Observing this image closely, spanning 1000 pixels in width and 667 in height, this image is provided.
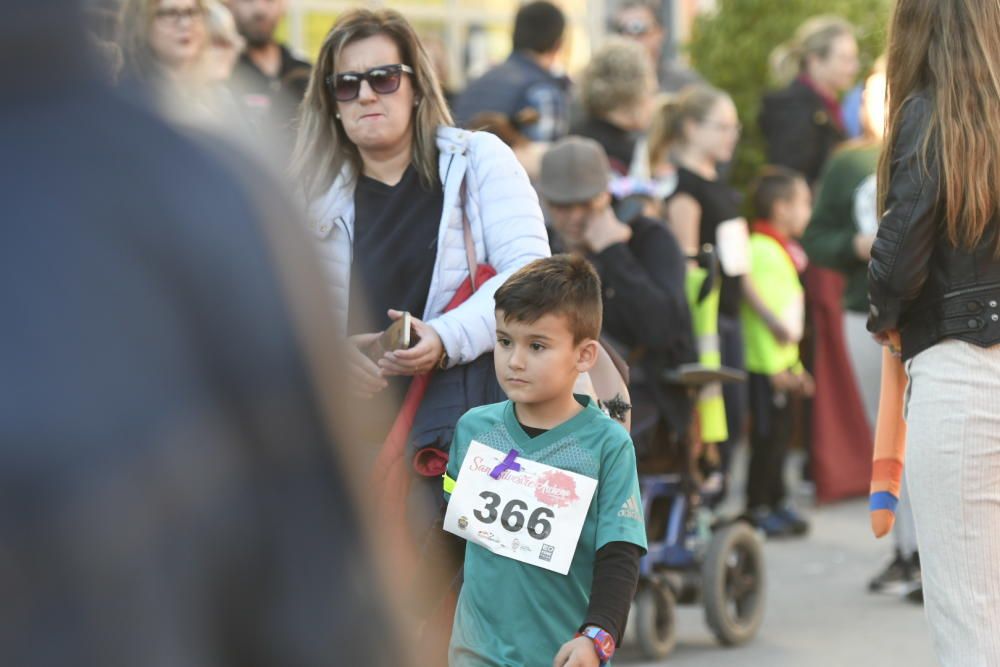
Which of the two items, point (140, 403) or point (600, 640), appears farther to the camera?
point (600, 640)

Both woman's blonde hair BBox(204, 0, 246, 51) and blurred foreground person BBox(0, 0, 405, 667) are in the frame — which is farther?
woman's blonde hair BBox(204, 0, 246, 51)

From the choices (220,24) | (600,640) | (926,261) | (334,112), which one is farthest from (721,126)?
(600,640)

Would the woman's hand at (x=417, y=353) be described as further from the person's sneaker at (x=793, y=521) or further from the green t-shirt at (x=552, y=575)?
the person's sneaker at (x=793, y=521)

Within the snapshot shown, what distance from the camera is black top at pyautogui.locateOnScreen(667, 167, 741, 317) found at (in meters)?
8.41

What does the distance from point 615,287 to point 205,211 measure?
17.0 feet

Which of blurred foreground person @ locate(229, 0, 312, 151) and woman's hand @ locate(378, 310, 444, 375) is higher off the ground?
blurred foreground person @ locate(229, 0, 312, 151)

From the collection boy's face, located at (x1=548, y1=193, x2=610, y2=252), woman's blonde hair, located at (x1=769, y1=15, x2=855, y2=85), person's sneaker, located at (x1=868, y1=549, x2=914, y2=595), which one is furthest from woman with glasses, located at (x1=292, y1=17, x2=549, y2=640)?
woman's blonde hair, located at (x1=769, y1=15, x2=855, y2=85)

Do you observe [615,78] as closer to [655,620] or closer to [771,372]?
[771,372]

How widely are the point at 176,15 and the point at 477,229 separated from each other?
2.20 metres

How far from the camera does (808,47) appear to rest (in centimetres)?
1060

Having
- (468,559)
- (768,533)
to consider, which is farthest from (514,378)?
(768,533)

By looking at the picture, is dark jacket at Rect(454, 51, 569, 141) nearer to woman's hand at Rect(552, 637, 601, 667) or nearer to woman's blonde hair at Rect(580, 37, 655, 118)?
woman's blonde hair at Rect(580, 37, 655, 118)

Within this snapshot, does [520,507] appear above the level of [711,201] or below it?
above

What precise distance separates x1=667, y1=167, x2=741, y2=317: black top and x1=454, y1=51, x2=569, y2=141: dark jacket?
64 centimetres
